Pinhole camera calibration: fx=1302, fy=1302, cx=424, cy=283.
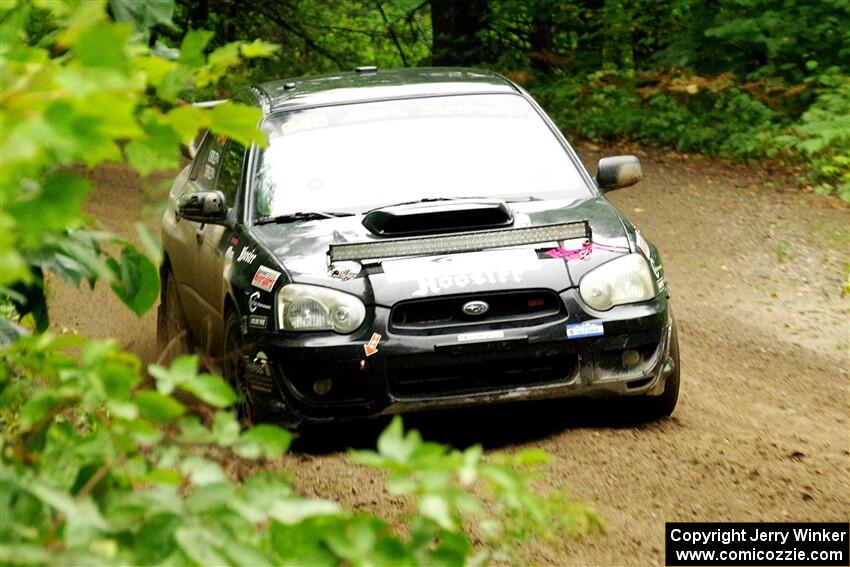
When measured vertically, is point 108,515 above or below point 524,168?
above

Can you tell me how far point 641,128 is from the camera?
17531 millimetres

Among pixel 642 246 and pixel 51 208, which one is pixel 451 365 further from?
pixel 51 208

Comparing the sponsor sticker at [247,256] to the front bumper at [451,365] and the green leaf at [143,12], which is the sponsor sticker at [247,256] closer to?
the front bumper at [451,365]

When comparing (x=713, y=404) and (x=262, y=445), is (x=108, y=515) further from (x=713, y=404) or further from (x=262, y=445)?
(x=713, y=404)

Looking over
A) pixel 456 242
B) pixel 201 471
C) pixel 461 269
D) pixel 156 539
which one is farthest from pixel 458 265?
pixel 156 539

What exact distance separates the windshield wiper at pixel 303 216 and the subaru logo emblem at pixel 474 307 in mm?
966

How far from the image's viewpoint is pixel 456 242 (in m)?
6.03

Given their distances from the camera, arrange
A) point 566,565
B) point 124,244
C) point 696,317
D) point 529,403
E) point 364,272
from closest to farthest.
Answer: point 124,244 < point 566,565 < point 364,272 < point 529,403 < point 696,317

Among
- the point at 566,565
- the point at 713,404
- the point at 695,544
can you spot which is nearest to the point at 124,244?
the point at 566,565

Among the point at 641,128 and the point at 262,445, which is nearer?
the point at 262,445

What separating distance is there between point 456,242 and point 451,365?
0.59 metres

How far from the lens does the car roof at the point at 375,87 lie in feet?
23.9

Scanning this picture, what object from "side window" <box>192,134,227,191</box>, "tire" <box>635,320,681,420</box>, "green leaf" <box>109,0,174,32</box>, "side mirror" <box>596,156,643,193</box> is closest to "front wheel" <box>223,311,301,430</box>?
"side window" <box>192,134,227,191</box>

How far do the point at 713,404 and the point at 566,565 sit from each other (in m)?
2.77
